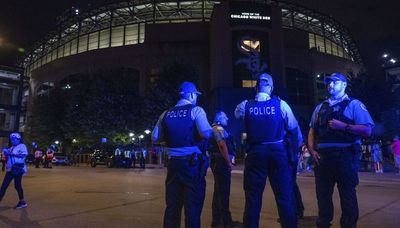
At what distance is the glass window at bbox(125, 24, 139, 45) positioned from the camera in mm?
64562

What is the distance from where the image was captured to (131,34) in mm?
65188

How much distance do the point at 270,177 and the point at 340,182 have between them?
30.5 inches

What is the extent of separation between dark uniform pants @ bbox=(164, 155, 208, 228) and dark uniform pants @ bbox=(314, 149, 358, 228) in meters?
1.37

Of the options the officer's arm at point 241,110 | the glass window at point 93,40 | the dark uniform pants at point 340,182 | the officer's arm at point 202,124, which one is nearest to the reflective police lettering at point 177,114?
the officer's arm at point 202,124

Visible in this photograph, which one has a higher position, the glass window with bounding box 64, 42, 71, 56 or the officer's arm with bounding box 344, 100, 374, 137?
the glass window with bounding box 64, 42, 71, 56

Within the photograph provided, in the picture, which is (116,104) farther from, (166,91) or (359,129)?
(359,129)

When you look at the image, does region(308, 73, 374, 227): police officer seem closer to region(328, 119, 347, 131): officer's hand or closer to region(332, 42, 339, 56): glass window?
region(328, 119, 347, 131): officer's hand

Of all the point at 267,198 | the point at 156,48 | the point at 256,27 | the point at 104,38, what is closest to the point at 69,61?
the point at 104,38

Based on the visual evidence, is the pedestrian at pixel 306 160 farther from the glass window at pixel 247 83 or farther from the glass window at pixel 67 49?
the glass window at pixel 67 49

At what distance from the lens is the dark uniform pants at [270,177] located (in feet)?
12.2

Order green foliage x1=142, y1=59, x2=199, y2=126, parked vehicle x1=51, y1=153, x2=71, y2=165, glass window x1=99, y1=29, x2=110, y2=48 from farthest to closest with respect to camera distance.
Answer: glass window x1=99, y1=29, x2=110, y2=48
parked vehicle x1=51, y1=153, x2=71, y2=165
green foliage x1=142, y1=59, x2=199, y2=126

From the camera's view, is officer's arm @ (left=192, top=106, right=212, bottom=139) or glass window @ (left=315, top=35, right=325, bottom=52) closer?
officer's arm @ (left=192, top=106, right=212, bottom=139)

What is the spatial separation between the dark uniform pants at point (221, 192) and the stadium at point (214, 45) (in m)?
39.4

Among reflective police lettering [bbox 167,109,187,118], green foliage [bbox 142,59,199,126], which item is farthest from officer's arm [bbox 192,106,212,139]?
green foliage [bbox 142,59,199,126]
